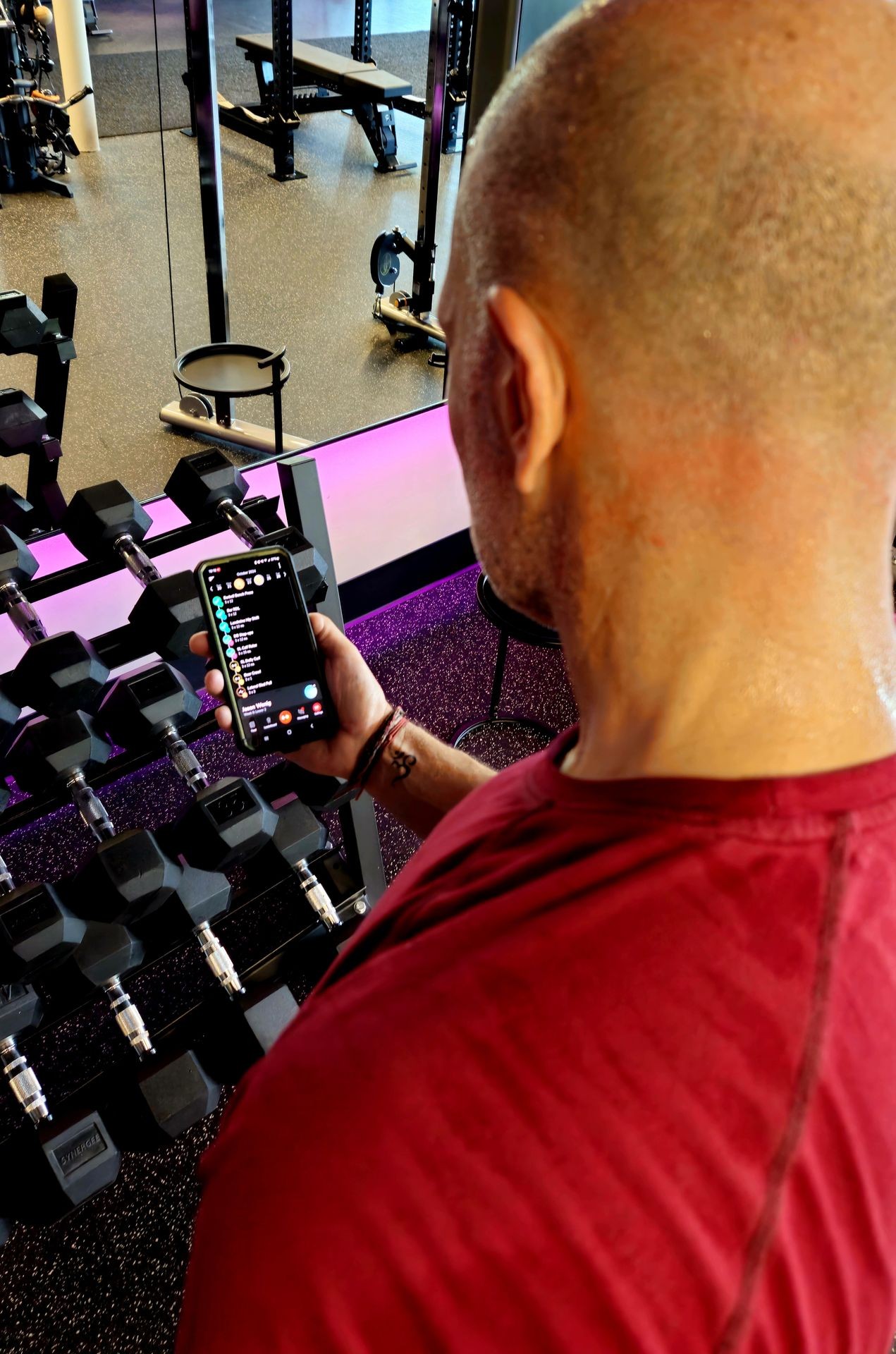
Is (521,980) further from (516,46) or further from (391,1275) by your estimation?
(516,46)

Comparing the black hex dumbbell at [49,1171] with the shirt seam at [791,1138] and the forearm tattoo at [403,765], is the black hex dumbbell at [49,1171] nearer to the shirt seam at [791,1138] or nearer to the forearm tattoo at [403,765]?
the forearm tattoo at [403,765]

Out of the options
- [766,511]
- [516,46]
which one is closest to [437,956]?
[766,511]

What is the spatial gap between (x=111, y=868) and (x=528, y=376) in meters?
0.85

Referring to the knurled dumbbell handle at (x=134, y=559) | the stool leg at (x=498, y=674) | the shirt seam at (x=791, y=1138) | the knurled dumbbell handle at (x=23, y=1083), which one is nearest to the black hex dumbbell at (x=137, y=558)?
the knurled dumbbell handle at (x=134, y=559)

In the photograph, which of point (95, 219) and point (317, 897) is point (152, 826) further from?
point (95, 219)

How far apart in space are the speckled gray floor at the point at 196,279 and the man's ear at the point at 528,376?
1.20 meters

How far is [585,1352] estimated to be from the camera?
41cm

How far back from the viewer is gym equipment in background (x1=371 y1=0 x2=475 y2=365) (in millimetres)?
2221

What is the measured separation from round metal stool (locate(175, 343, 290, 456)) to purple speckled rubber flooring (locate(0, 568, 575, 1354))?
2.00ft

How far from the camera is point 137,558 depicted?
47.8 inches

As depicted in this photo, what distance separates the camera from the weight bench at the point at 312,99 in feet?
5.60

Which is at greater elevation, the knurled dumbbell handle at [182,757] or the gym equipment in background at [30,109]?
the gym equipment in background at [30,109]

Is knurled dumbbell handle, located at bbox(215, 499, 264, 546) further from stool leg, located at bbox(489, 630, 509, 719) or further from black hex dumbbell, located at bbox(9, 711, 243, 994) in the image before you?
stool leg, located at bbox(489, 630, 509, 719)

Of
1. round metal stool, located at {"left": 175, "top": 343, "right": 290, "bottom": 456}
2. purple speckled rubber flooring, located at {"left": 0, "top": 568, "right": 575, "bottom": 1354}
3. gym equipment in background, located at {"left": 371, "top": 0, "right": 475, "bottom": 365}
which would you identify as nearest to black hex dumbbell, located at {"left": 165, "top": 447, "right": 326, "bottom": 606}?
round metal stool, located at {"left": 175, "top": 343, "right": 290, "bottom": 456}
